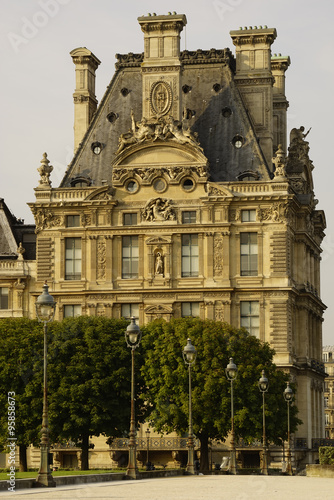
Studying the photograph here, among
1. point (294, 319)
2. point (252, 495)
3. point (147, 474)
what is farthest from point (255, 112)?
point (252, 495)

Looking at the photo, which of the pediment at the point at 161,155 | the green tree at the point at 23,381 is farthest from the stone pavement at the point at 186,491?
the pediment at the point at 161,155


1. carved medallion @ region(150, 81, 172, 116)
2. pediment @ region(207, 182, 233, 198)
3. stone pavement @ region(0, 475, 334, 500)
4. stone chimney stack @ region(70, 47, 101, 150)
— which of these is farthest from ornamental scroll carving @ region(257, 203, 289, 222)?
stone pavement @ region(0, 475, 334, 500)

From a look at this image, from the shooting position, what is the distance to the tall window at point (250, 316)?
9712 cm

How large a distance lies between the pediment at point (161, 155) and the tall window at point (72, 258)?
21.1 ft

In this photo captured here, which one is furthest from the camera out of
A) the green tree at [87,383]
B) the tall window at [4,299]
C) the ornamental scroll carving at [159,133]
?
the tall window at [4,299]

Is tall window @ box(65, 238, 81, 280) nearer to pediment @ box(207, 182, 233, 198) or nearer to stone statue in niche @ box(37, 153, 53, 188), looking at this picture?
stone statue in niche @ box(37, 153, 53, 188)

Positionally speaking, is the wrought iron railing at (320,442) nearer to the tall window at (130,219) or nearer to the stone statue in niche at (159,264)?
the stone statue in niche at (159,264)

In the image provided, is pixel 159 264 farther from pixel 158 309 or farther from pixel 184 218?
pixel 184 218

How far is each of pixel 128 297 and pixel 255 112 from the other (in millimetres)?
18209

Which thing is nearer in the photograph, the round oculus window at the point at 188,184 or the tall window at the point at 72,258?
the round oculus window at the point at 188,184

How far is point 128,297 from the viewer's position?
98688 mm

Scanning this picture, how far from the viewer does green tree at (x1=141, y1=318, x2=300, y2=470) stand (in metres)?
82.2

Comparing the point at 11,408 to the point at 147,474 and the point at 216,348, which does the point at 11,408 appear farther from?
the point at 147,474

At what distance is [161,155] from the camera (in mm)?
98875
